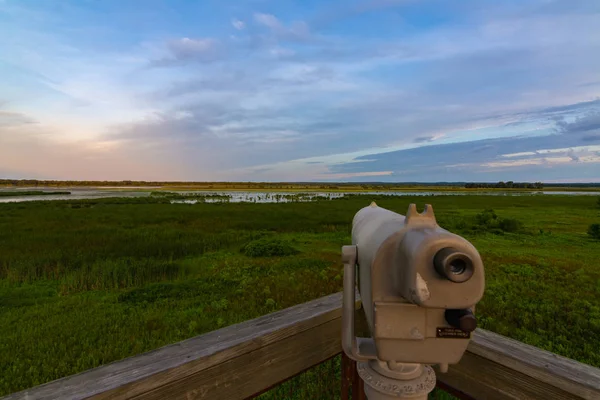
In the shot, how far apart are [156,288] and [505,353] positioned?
25.3 feet

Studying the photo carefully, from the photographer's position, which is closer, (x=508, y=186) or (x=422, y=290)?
(x=422, y=290)

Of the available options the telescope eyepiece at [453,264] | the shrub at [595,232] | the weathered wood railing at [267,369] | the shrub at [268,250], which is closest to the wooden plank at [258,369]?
the weathered wood railing at [267,369]

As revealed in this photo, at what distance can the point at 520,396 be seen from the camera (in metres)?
1.33

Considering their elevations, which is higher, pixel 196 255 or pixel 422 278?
pixel 422 278

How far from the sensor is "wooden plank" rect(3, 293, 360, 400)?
1.08 metres

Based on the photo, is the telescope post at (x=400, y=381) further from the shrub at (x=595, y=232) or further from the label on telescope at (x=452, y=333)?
the shrub at (x=595, y=232)

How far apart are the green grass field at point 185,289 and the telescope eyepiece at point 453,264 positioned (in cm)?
274

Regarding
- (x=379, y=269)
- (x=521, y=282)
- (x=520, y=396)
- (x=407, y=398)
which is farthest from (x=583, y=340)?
(x=379, y=269)

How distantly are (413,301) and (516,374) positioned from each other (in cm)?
83

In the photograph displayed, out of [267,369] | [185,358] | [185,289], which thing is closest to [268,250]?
[185,289]

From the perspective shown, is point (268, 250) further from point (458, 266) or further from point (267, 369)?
point (458, 266)

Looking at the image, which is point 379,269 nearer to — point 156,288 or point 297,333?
point 297,333

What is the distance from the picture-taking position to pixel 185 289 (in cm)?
772

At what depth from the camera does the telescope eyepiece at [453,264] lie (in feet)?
2.70
